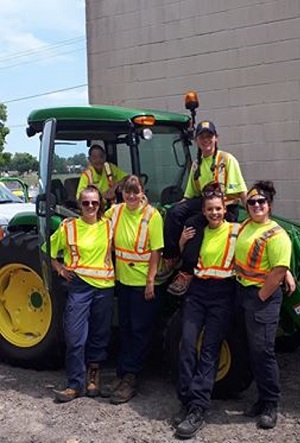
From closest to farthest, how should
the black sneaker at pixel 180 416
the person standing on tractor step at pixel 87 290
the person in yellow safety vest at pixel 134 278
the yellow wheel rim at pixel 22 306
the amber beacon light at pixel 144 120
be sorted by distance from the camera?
the black sneaker at pixel 180 416 → the person in yellow safety vest at pixel 134 278 → the person standing on tractor step at pixel 87 290 → the amber beacon light at pixel 144 120 → the yellow wheel rim at pixel 22 306

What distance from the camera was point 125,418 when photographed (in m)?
4.55

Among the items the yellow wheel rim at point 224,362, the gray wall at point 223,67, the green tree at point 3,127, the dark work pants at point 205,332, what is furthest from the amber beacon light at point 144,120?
the green tree at point 3,127

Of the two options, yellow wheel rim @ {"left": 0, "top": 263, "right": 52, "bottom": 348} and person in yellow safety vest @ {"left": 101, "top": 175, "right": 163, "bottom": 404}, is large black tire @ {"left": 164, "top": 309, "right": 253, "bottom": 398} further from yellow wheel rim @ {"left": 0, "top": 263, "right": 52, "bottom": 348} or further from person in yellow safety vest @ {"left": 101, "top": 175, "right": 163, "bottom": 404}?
yellow wheel rim @ {"left": 0, "top": 263, "right": 52, "bottom": 348}

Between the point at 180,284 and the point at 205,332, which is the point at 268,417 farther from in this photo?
the point at 180,284

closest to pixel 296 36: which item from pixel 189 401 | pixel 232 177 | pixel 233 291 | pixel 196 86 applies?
pixel 196 86

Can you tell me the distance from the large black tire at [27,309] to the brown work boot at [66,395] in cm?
68

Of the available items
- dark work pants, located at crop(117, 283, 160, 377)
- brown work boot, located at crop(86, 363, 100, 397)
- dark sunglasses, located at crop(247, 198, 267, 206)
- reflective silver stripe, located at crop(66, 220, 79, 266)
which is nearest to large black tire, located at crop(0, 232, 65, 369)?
reflective silver stripe, located at crop(66, 220, 79, 266)

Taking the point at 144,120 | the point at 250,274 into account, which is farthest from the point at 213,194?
the point at 144,120

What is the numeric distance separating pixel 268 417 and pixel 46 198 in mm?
2299

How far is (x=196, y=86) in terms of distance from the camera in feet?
28.5

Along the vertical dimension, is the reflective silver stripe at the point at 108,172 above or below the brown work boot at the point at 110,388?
above

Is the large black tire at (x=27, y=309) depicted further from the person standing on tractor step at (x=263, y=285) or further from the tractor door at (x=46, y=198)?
the person standing on tractor step at (x=263, y=285)

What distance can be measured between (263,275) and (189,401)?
0.99m

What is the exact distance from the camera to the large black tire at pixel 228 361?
15.3ft
